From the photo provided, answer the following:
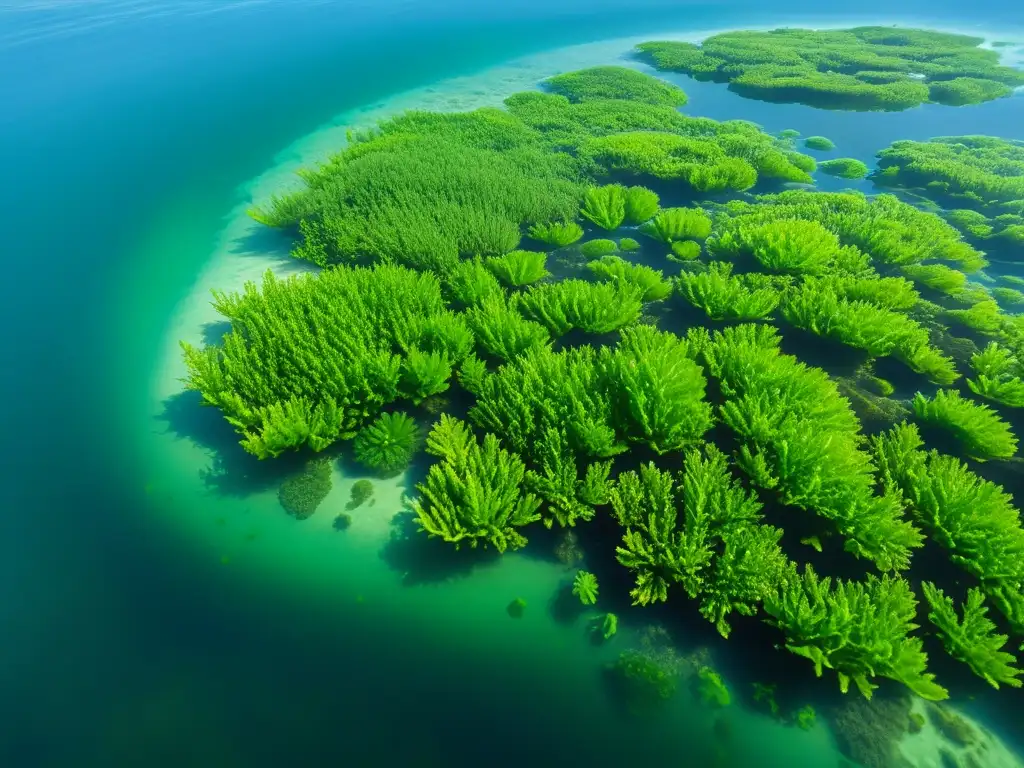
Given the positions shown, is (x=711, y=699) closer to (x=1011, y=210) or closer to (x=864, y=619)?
(x=864, y=619)

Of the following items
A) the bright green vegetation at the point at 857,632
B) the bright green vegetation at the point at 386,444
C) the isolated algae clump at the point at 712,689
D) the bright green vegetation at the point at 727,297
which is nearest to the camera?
the bright green vegetation at the point at 857,632

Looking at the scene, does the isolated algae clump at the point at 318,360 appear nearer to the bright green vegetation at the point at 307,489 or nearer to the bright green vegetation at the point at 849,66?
the bright green vegetation at the point at 307,489

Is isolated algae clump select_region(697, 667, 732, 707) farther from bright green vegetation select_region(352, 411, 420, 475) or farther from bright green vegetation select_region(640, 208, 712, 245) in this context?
bright green vegetation select_region(640, 208, 712, 245)

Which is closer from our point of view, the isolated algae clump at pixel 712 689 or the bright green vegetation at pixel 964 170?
the isolated algae clump at pixel 712 689

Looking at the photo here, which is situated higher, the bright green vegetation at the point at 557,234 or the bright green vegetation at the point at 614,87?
the bright green vegetation at the point at 614,87

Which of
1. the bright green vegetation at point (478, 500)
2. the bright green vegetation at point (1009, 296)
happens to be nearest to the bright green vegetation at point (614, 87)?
the bright green vegetation at point (1009, 296)

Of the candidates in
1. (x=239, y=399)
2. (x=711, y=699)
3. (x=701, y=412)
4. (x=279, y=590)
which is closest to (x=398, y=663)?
(x=279, y=590)

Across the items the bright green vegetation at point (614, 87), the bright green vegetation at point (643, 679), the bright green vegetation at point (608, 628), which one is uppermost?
the bright green vegetation at point (614, 87)
